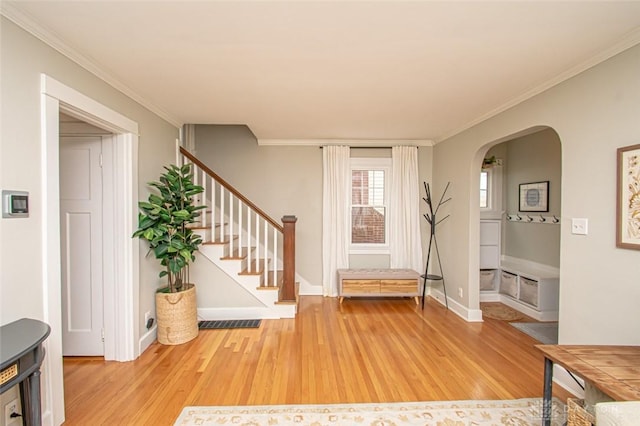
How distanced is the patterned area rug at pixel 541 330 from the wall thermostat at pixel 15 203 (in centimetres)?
457

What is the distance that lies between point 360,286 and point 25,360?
3.54m

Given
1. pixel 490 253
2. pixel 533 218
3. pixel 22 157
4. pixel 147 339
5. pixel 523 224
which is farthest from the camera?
pixel 490 253

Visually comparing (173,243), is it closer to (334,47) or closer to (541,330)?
(334,47)

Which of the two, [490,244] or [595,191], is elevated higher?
[595,191]

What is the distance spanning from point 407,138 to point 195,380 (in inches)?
167

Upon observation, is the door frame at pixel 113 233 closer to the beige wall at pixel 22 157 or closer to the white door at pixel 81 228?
the beige wall at pixel 22 157

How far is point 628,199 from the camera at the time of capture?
1801mm

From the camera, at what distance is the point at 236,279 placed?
3555 mm

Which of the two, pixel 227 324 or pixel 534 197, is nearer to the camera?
pixel 227 324

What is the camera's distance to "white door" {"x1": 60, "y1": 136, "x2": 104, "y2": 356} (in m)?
2.55

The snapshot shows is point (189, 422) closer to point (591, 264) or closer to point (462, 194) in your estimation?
point (591, 264)

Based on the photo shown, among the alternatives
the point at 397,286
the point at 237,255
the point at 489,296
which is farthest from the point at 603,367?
the point at 237,255

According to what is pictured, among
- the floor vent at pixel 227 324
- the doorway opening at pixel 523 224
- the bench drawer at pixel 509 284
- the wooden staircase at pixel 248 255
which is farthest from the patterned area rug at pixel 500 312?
the floor vent at pixel 227 324

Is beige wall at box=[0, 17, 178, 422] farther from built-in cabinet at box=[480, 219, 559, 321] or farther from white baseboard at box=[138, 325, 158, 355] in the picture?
built-in cabinet at box=[480, 219, 559, 321]
